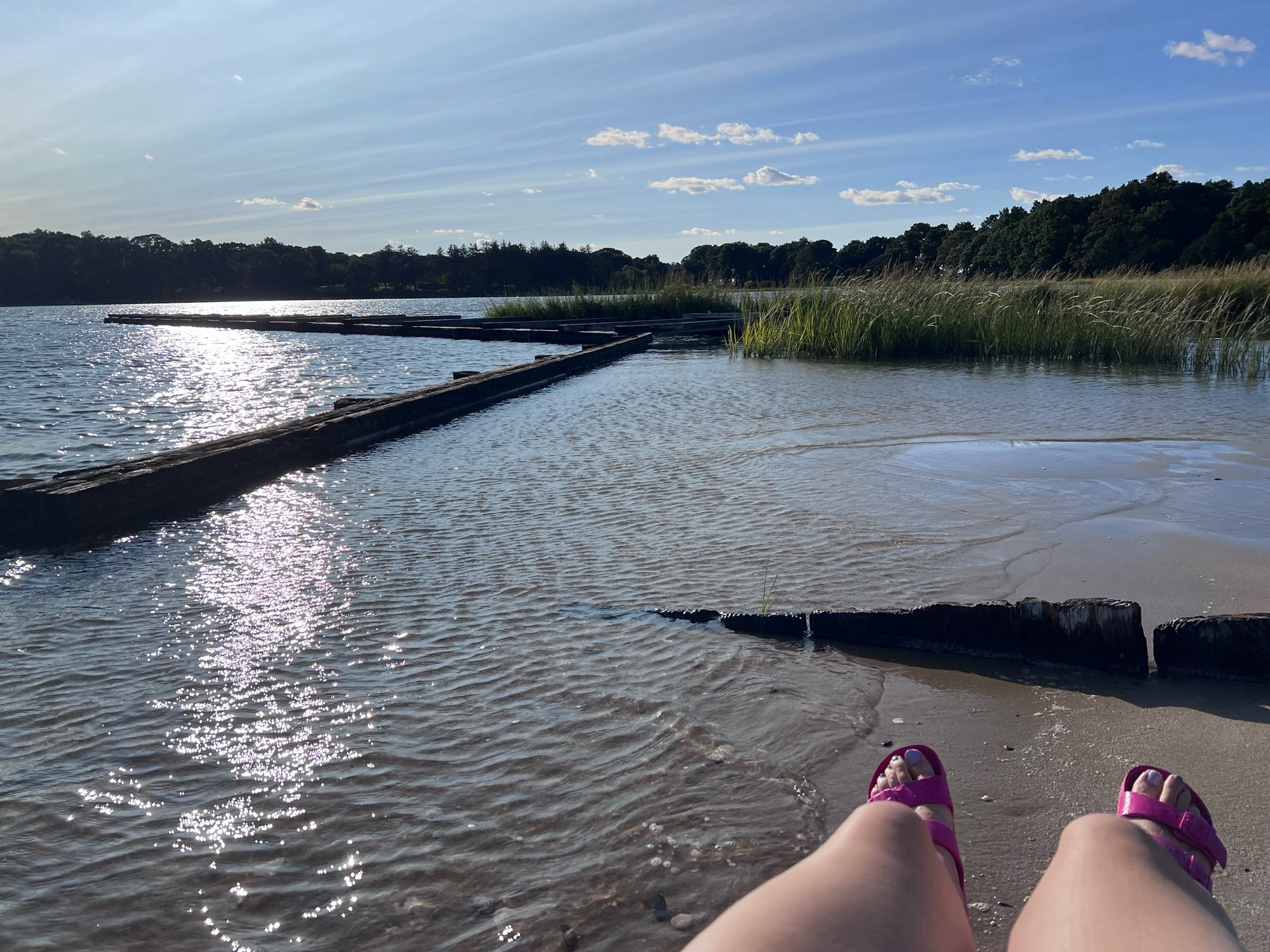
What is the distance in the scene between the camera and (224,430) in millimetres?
10031

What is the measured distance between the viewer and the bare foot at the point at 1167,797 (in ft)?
4.90

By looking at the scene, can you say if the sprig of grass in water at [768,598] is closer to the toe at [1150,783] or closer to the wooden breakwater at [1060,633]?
the wooden breakwater at [1060,633]

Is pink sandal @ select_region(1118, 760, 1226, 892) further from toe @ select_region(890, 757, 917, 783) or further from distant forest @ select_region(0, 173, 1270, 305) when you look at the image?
distant forest @ select_region(0, 173, 1270, 305)

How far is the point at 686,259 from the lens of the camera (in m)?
63.1

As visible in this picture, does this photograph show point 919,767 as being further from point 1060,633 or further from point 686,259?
point 686,259

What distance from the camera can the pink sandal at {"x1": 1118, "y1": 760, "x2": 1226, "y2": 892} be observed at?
4.75 ft

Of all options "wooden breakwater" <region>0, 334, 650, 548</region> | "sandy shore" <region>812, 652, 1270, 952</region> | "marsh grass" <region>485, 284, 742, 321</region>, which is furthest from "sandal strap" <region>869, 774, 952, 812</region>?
"marsh grass" <region>485, 284, 742, 321</region>

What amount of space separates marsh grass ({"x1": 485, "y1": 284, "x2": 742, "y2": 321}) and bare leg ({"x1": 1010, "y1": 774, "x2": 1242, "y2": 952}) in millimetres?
24512

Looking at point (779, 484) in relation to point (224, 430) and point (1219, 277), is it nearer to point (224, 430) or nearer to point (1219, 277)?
point (224, 430)

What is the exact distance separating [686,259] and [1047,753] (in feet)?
207

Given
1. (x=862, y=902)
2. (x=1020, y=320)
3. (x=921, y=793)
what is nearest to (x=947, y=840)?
(x=921, y=793)

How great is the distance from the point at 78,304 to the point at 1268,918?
146942 millimetres

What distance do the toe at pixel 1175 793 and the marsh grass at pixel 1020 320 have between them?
13.2 m

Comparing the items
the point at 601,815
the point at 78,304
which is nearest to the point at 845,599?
the point at 601,815
